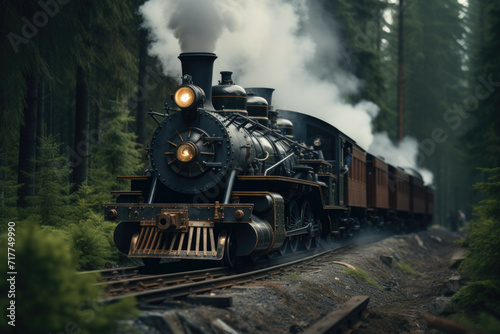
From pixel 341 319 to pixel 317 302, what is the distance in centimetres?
157

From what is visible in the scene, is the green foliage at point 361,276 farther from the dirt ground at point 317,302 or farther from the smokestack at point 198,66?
the smokestack at point 198,66

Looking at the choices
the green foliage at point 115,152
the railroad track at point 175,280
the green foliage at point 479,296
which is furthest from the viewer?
the green foliage at point 115,152

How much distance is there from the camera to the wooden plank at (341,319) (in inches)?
273

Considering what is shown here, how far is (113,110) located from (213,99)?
6922 mm

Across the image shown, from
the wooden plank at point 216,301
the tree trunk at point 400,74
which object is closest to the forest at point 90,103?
the tree trunk at point 400,74

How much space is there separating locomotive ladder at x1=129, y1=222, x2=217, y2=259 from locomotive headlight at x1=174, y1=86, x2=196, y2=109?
6.99 ft

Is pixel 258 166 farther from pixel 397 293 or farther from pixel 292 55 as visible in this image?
pixel 292 55

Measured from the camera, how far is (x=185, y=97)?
1081cm

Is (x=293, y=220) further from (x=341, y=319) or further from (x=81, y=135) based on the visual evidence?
(x=81, y=135)

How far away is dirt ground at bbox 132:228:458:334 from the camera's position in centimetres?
641

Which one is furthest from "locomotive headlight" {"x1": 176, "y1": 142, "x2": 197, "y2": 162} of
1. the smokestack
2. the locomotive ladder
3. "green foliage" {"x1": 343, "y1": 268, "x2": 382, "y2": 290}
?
"green foliage" {"x1": 343, "y1": 268, "x2": 382, "y2": 290}

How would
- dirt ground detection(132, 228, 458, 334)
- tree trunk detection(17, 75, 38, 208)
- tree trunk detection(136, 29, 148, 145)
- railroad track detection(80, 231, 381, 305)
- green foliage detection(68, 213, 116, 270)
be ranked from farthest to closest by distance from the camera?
tree trunk detection(136, 29, 148, 145)
tree trunk detection(17, 75, 38, 208)
green foliage detection(68, 213, 116, 270)
railroad track detection(80, 231, 381, 305)
dirt ground detection(132, 228, 458, 334)

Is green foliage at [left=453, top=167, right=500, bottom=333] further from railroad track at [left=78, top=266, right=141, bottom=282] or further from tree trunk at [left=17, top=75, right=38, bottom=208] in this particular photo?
tree trunk at [left=17, top=75, right=38, bottom=208]

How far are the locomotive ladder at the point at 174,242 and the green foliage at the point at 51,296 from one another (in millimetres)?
4525
